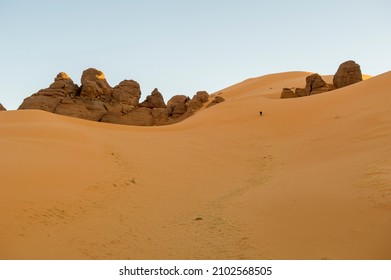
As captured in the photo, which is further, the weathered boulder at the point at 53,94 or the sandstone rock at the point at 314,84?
the sandstone rock at the point at 314,84

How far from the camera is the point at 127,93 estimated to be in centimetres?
2727

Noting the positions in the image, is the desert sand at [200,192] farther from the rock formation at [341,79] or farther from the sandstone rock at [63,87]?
the sandstone rock at [63,87]

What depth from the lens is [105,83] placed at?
2672cm

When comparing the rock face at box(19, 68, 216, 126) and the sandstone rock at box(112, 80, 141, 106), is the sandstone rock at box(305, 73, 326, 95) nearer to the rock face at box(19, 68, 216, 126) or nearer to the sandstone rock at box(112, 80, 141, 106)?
the rock face at box(19, 68, 216, 126)

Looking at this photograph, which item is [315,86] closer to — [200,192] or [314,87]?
[314,87]

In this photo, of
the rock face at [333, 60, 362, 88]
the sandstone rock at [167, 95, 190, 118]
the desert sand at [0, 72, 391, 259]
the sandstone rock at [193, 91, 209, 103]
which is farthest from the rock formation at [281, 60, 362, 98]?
the sandstone rock at [167, 95, 190, 118]

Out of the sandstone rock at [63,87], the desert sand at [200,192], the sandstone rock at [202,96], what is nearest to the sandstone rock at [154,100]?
the sandstone rock at [202,96]

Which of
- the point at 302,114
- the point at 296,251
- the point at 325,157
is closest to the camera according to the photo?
the point at 296,251

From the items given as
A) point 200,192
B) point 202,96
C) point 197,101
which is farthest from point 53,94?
point 200,192

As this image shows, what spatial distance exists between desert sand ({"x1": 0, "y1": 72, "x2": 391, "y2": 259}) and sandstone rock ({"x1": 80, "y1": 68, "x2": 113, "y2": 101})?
330 inches

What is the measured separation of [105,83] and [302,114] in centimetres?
1433

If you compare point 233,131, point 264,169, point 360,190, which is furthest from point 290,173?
point 233,131

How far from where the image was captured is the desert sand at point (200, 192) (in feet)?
21.2

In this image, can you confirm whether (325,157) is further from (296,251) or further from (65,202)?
(65,202)
